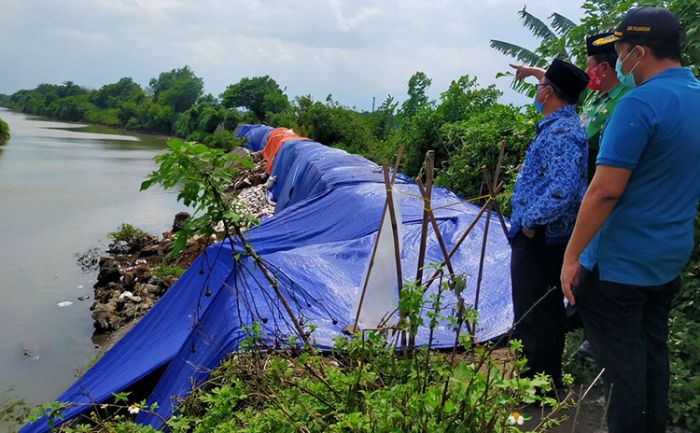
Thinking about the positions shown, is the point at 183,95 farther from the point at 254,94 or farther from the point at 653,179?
the point at 653,179

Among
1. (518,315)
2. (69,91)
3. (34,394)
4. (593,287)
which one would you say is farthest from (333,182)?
(69,91)

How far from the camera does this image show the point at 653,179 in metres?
1.81

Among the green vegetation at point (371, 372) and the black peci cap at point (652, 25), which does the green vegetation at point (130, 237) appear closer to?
the green vegetation at point (371, 372)

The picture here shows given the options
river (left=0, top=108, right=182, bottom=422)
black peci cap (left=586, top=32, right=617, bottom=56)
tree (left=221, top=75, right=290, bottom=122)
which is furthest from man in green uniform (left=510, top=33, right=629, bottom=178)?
tree (left=221, top=75, right=290, bottom=122)

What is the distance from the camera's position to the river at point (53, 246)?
6209 mm

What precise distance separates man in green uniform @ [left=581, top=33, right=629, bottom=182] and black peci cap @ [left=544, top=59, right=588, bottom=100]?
153 millimetres

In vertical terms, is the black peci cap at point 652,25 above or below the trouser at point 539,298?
above

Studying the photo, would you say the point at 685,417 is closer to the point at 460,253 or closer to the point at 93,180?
the point at 460,253

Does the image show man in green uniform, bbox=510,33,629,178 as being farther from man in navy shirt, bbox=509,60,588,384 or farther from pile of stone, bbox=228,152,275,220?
pile of stone, bbox=228,152,275,220

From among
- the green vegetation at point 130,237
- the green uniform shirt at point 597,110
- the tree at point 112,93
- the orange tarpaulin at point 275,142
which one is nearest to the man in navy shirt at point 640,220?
the green uniform shirt at point 597,110

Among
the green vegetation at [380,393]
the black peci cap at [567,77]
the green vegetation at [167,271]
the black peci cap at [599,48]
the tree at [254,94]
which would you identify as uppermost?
the tree at [254,94]

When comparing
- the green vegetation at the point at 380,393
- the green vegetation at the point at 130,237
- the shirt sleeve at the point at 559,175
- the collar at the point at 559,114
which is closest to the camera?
the green vegetation at the point at 380,393

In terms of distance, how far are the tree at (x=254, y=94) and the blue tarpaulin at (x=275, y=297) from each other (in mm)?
30674

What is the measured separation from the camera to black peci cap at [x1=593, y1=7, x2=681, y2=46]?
1790mm
